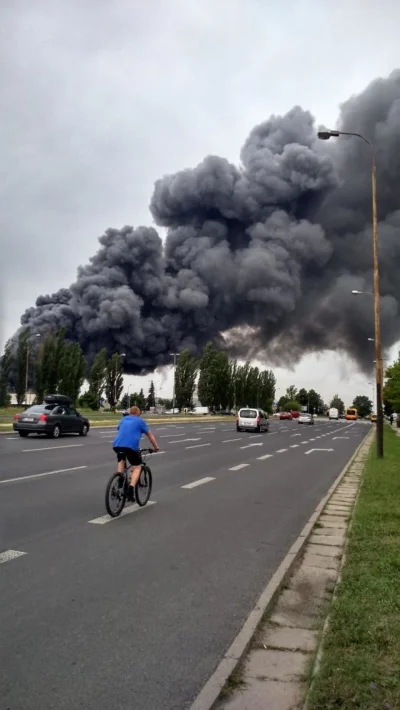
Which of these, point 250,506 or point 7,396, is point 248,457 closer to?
point 250,506

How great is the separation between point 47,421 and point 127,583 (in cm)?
1921

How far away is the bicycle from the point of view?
7867mm

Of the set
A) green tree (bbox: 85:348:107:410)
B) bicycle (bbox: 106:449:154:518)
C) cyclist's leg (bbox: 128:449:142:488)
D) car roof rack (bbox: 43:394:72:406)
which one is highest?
green tree (bbox: 85:348:107:410)

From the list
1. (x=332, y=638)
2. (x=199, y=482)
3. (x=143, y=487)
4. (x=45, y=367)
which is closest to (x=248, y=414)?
(x=45, y=367)

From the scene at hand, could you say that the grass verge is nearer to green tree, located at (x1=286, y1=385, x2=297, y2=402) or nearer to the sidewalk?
the sidewalk

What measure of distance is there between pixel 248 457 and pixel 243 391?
76625 mm

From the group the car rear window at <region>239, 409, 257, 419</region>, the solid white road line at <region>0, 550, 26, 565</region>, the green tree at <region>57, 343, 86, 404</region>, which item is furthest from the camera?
the green tree at <region>57, 343, 86, 404</region>

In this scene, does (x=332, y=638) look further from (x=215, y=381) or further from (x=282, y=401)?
(x=282, y=401)

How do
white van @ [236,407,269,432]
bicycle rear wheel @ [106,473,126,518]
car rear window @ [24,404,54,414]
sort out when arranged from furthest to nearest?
white van @ [236,407,269,432] → car rear window @ [24,404,54,414] → bicycle rear wheel @ [106,473,126,518]

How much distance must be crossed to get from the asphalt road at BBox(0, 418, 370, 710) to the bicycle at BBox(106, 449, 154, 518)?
21cm

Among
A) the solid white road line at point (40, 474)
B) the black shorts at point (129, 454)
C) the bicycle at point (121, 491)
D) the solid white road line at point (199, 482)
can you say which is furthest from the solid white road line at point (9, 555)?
the solid white road line at point (199, 482)

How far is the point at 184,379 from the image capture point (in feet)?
238

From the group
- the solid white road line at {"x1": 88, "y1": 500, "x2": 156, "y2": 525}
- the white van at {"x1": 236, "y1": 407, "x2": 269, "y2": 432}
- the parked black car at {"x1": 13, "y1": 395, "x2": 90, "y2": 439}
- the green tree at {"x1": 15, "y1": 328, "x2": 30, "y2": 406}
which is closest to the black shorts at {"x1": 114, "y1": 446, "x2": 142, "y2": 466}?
the solid white road line at {"x1": 88, "y1": 500, "x2": 156, "y2": 525}

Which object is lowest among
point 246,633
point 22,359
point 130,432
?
point 246,633
